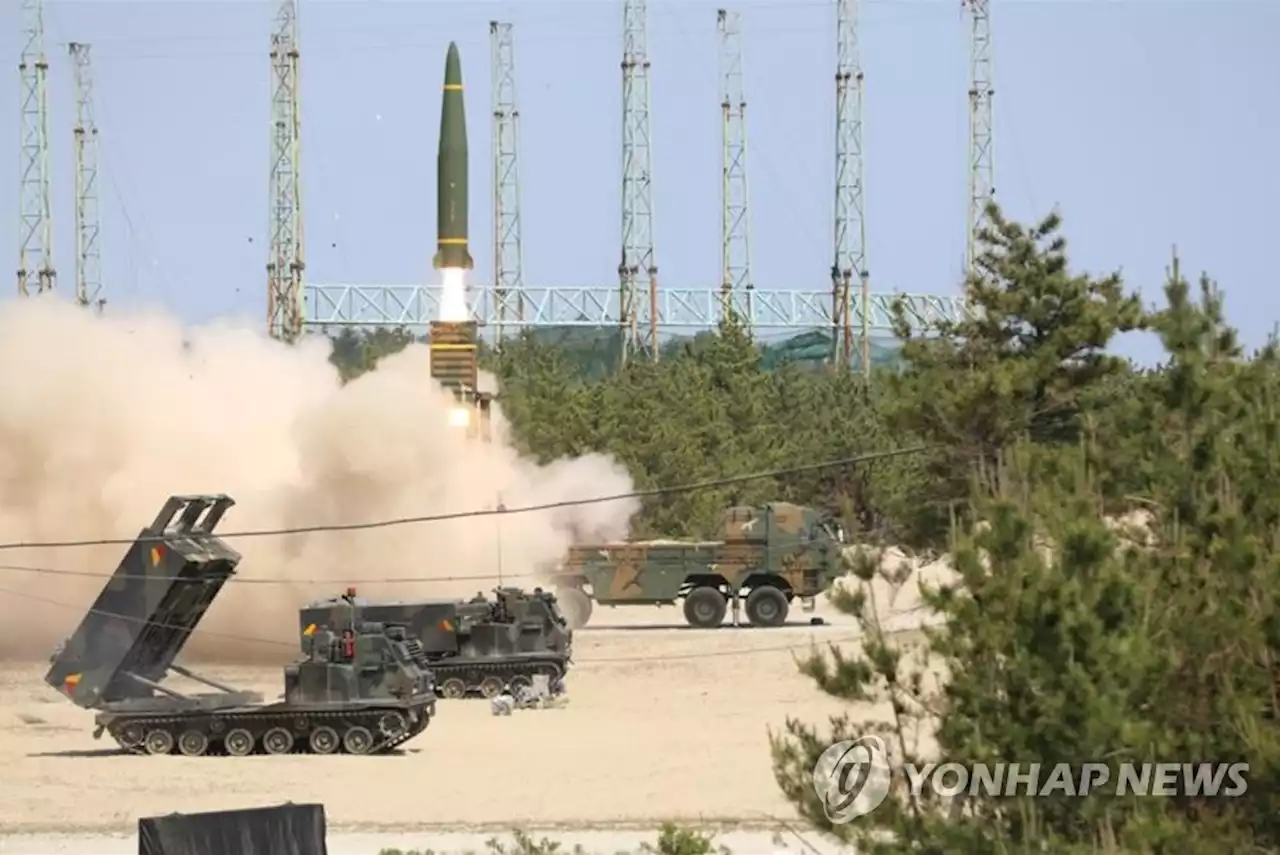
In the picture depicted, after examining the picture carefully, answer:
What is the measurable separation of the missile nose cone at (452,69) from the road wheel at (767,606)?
33.6 ft

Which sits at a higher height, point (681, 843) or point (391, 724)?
point (681, 843)

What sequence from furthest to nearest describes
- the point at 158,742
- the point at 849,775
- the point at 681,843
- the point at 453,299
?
the point at 453,299
the point at 158,742
the point at 681,843
the point at 849,775

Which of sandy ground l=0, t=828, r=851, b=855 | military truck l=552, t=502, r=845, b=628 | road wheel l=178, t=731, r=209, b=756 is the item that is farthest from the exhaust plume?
sandy ground l=0, t=828, r=851, b=855

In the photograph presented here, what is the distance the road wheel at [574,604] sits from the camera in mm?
42469

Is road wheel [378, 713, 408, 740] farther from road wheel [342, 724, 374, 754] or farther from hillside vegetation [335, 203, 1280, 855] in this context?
hillside vegetation [335, 203, 1280, 855]

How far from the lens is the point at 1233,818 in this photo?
38.8ft

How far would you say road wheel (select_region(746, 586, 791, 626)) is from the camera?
139ft

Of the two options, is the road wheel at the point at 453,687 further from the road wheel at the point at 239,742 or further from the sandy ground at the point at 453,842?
the sandy ground at the point at 453,842

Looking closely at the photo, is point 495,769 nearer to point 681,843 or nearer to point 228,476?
point 681,843

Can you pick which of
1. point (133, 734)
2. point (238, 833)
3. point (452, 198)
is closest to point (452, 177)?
point (452, 198)

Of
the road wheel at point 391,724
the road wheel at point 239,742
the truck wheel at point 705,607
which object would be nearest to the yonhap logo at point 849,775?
the road wheel at point 391,724

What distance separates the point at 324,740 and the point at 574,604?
50.3 feet

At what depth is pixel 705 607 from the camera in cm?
4303

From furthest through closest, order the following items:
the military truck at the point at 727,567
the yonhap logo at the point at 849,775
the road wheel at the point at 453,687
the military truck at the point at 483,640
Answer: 1. the military truck at the point at 727,567
2. the road wheel at the point at 453,687
3. the military truck at the point at 483,640
4. the yonhap logo at the point at 849,775
